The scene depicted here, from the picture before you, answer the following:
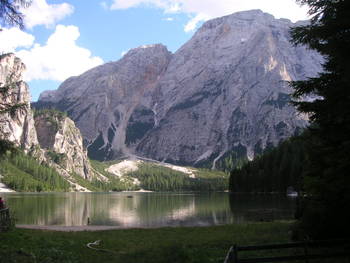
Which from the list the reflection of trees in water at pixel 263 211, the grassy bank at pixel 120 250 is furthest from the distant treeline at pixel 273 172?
the grassy bank at pixel 120 250

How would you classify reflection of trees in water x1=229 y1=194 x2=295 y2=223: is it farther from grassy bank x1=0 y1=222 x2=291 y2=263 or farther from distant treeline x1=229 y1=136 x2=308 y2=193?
distant treeline x1=229 y1=136 x2=308 y2=193

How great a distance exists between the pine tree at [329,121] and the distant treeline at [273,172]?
114 meters

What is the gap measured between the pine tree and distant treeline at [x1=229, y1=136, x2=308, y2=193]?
114042 millimetres

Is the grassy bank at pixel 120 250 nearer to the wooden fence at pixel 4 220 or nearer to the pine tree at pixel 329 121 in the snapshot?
the wooden fence at pixel 4 220

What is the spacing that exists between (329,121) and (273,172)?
13862 cm

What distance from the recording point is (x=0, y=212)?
3045cm

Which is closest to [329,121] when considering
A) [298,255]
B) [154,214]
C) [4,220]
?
[298,255]

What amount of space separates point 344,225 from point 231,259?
883cm

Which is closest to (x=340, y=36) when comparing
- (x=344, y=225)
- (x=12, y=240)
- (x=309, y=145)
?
(x=309, y=145)

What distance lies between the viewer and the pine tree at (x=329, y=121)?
693 inches

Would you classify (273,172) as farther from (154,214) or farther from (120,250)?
(120,250)

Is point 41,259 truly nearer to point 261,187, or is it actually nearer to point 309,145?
point 309,145

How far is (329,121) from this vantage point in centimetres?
2005

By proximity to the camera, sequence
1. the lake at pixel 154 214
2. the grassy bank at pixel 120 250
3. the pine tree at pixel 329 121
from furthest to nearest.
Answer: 1. the lake at pixel 154 214
2. the grassy bank at pixel 120 250
3. the pine tree at pixel 329 121
